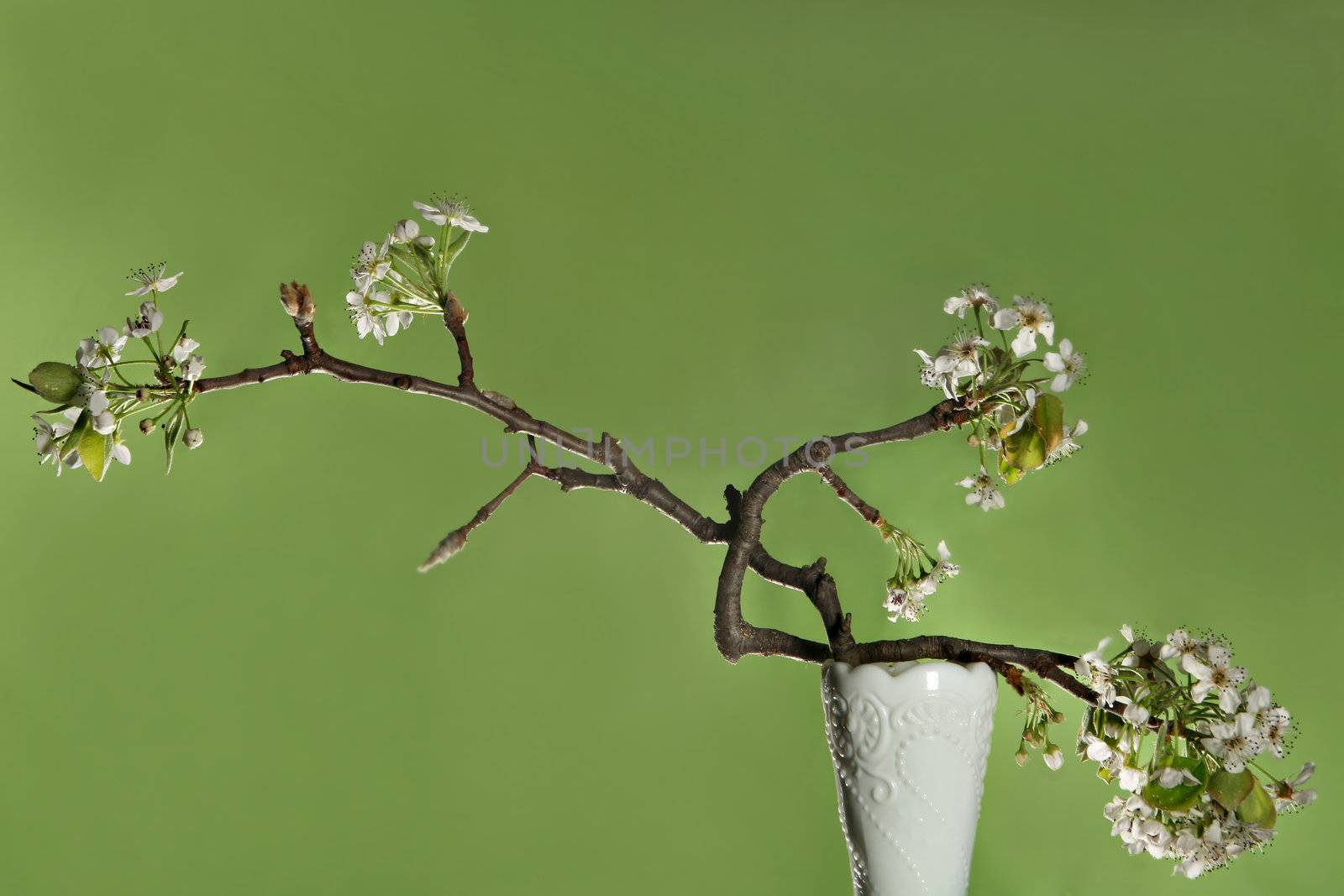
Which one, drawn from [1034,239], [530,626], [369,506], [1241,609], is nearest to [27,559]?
[369,506]

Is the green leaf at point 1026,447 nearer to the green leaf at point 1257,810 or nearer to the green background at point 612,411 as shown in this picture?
the green leaf at point 1257,810

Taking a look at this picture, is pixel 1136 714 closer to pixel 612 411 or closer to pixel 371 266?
pixel 371 266

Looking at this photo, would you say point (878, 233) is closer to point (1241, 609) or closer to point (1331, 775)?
point (1241, 609)

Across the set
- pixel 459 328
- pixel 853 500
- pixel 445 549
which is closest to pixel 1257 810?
pixel 853 500

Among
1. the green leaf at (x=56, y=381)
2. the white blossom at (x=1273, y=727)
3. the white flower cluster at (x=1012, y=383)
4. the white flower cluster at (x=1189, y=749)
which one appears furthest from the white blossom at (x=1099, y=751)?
the green leaf at (x=56, y=381)

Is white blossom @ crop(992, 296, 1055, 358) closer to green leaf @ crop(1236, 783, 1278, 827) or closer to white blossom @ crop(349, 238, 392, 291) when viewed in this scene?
green leaf @ crop(1236, 783, 1278, 827)
